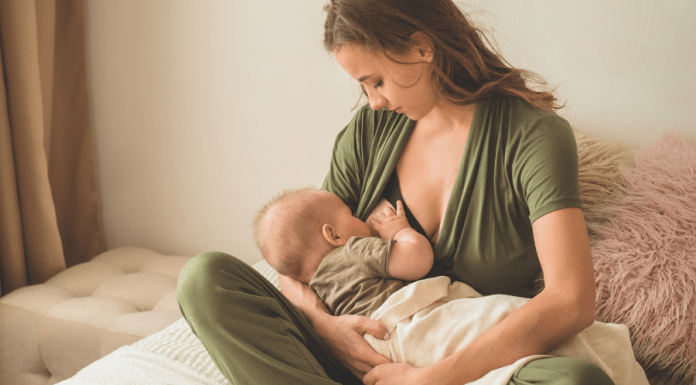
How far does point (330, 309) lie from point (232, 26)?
1.26 m

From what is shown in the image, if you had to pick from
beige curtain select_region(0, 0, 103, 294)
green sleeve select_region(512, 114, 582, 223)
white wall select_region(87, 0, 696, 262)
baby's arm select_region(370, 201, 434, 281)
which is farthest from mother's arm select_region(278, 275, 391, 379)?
beige curtain select_region(0, 0, 103, 294)

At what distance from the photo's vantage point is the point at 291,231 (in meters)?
1.16

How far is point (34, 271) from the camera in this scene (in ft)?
6.43

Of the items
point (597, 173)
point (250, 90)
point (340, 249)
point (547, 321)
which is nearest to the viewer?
point (547, 321)

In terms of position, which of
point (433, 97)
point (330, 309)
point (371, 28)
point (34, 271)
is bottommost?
point (34, 271)

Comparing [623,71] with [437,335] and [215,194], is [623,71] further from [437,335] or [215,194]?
[215,194]

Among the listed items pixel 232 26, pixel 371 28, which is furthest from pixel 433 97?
pixel 232 26

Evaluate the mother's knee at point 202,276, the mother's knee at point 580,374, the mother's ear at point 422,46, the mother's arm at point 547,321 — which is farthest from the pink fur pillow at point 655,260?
the mother's knee at point 202,276

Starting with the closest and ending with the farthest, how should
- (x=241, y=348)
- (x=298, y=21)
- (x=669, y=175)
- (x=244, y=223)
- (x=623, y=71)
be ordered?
(x=241, y=348), (x=669, y=175), (x=623, y=71), (x=298, y=21), (x=244, y=223)

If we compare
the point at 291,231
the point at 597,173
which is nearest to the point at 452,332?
the point at 291,231

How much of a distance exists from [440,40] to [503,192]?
341mm

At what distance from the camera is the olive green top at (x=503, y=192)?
3.32 ft

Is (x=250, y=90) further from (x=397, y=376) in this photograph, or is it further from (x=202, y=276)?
(x=397, y=376)

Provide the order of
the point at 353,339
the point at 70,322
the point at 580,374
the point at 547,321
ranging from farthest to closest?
the point at 70,322 < the point at 353,339 < the point at 547,321 < the point at 580,374
